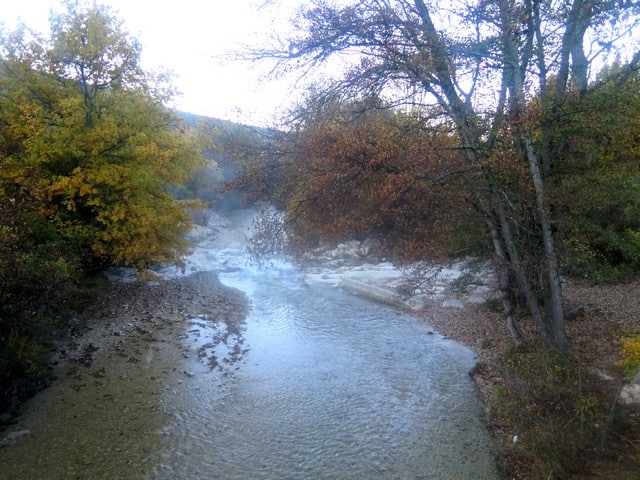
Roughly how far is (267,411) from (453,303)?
875 centimetres

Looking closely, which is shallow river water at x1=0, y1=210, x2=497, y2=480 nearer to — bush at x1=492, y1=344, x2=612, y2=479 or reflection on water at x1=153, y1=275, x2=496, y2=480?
reflection on water at x1=153, y1=275, x2=496, y2=480

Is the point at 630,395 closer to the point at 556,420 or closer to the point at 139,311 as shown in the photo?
the point at 556,420

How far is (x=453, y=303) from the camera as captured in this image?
50.8 feet

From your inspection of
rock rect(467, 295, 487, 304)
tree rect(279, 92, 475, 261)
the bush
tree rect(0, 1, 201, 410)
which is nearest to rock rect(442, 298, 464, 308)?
rock rect(467, 295, 487, 304)

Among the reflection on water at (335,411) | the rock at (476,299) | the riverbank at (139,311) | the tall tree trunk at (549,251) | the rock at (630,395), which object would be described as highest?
the tall tree trunk at (549,251)

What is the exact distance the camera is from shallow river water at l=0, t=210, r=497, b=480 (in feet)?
23.3

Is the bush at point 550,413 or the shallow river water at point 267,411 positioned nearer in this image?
the bush at point 550,413

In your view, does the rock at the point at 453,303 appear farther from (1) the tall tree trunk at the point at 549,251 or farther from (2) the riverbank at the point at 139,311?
(2) the riverbank at the point at 139,311

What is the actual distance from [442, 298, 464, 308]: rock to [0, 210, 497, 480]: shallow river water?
1.95m

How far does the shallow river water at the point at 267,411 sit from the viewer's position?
23.3 ft

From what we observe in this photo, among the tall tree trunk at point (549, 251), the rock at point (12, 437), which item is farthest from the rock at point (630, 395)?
the rock at point (12, 437)

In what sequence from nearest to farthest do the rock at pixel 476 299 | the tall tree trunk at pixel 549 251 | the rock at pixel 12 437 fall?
the rock at pixel 12 437
the tall tree trunk at pixel 549 251
the rock at pixel 476 299

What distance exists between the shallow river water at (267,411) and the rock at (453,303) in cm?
195

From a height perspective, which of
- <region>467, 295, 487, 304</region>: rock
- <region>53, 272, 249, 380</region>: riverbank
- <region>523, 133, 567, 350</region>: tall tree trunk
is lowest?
<region>53, 272, 249, 380</region>: riverbank
